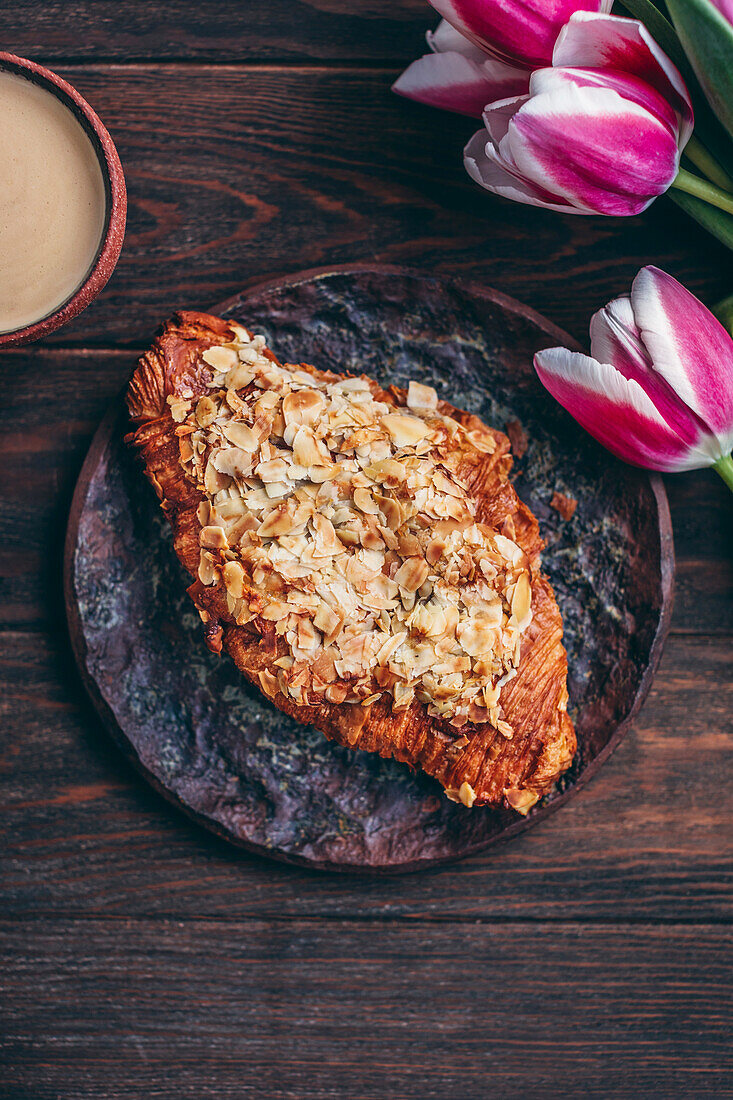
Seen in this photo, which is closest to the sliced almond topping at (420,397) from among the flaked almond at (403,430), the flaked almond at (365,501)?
the flaked almond at (403,430)

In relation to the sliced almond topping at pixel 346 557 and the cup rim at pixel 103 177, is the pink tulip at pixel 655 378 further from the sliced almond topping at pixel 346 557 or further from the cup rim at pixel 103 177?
the cup rim at pixel 103 177

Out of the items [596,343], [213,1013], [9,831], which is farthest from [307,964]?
[596,343]

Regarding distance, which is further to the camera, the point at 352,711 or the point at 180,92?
the point at 180,92

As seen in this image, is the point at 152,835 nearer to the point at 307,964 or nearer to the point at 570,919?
the point at 307,964

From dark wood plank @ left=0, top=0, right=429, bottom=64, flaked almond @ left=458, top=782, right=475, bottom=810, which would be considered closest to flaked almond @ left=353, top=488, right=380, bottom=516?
flaked almond @ left=458, top=782, right=475, bottom=810

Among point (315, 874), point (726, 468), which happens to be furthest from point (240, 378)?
point (315, 874)
